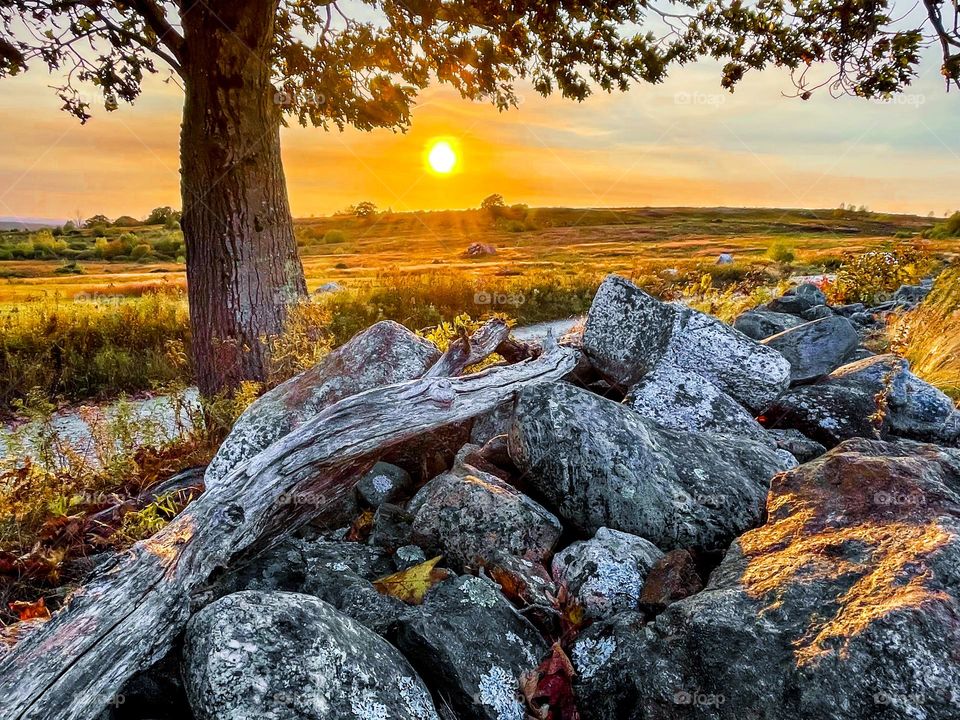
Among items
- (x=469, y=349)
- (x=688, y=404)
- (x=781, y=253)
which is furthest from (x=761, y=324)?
(x=781, y=253)

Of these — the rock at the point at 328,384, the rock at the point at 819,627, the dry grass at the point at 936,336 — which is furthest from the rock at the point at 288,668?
the dry grass at the point at 936,336

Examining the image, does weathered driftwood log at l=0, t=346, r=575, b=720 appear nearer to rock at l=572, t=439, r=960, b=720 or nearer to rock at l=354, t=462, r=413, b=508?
rock at l=354, t=462, r=413, b=508

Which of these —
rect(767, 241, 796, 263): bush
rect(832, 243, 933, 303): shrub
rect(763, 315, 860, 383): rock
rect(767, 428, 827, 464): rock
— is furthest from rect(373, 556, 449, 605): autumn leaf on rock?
rect(767, 241, 796, 263): bush

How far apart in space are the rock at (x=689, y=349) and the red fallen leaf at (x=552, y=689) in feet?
9.59

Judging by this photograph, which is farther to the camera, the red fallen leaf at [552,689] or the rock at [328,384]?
the rock at [328,384]

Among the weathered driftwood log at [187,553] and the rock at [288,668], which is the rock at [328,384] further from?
the rock at [288,668]

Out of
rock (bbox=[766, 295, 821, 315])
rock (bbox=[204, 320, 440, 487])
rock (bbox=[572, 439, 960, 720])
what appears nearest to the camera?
rock (bbox=[572, 439, 960, 720])

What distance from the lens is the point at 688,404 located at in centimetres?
520

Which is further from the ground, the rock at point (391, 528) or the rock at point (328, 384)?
the rock at point (328, 384)

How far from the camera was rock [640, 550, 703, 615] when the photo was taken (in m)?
3.24

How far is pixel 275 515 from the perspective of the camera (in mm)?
3764

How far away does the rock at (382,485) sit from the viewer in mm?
4672

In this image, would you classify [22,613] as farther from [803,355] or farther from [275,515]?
[803,355]

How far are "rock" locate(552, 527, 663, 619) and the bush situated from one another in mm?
27111
